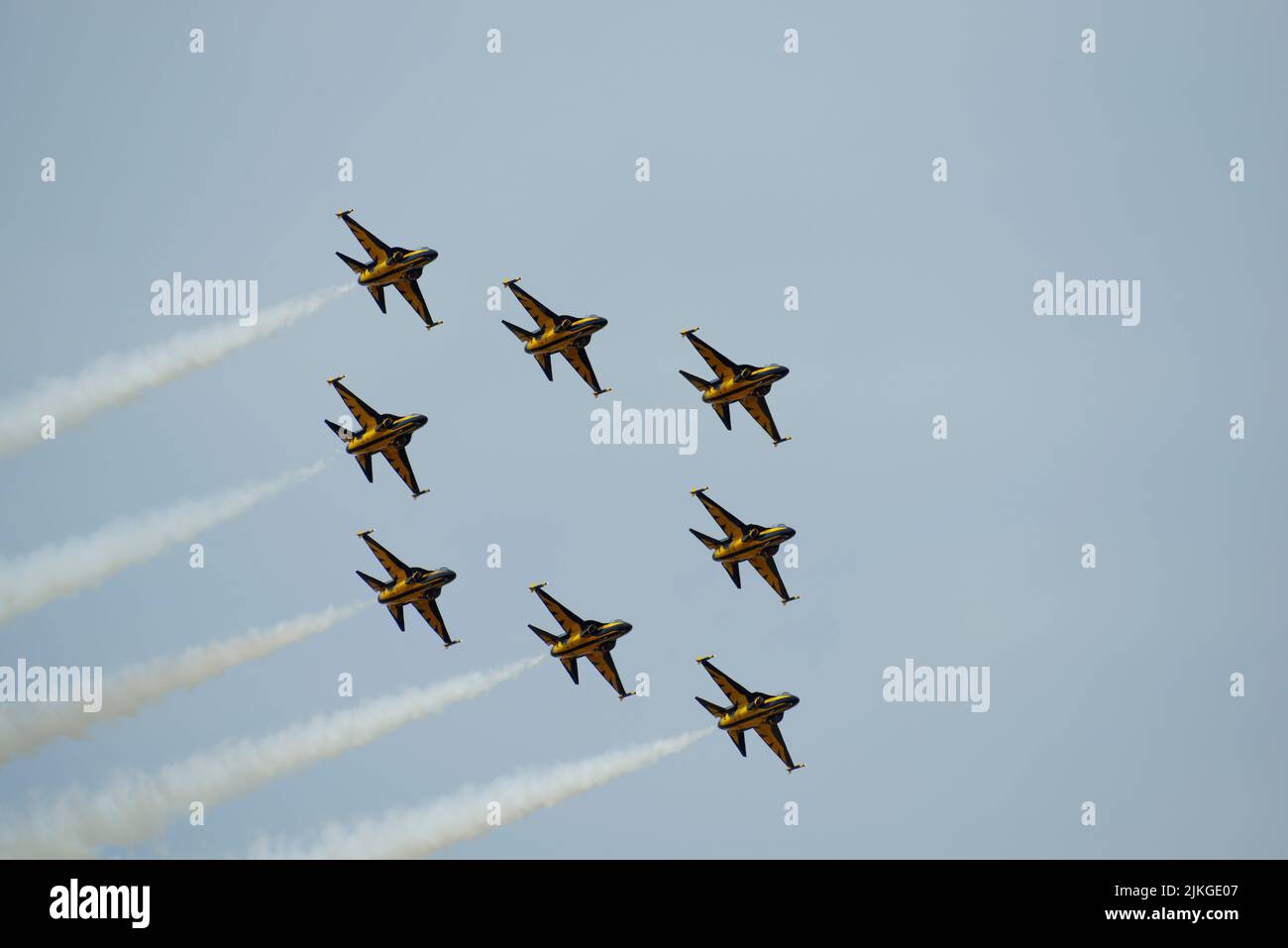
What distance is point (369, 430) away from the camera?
11819 centimetres

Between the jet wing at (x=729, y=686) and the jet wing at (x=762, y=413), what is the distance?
13934mm

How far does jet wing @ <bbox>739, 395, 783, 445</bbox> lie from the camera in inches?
4838

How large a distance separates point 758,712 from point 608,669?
28.8ft

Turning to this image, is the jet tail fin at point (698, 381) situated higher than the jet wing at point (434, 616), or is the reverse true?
the jet tail fin at point (698, 381)

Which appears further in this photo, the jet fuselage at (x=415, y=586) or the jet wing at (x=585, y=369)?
the jet wing at (x=585, y=369)

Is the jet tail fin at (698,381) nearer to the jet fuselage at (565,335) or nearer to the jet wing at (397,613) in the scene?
the jet fuselage at (565,335)

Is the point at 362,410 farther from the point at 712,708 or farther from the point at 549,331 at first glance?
the point at 712,708

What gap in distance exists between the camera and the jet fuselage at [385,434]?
117 meters

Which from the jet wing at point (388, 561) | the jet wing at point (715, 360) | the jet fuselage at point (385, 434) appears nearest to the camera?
the jet fuselage at point (385, 434)

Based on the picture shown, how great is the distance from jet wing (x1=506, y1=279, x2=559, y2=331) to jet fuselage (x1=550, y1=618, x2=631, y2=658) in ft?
55.6

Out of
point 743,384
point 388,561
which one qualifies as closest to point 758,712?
point 743,384

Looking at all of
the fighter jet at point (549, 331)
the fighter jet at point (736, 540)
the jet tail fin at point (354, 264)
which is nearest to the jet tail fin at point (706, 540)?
the fighter jet at point (736, 540)
